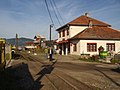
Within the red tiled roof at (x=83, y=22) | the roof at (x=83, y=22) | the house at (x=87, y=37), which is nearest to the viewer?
the house at (x=87, y=37)

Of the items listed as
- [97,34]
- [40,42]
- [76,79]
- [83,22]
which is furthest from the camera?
[40,42]

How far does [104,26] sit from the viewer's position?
159 feet

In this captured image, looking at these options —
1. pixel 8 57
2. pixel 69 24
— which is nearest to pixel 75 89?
pixel 8 57

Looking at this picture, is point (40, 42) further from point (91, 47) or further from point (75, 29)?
point (91, 47)

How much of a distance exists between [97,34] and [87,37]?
118 inches

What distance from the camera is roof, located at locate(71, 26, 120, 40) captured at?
40250mm

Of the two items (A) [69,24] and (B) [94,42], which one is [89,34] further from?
(A) [69,24]

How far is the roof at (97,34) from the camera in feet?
132

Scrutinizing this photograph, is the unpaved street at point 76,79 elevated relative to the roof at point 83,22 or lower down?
lower down

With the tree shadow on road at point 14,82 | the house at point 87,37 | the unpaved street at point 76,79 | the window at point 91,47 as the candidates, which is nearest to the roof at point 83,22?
the house at point 87,37

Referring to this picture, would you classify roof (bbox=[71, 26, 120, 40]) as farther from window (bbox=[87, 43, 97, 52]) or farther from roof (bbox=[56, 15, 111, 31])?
roof (bbox=[56, 15, 111, 31])

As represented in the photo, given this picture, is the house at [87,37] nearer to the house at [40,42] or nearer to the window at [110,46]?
the window at [110,46]

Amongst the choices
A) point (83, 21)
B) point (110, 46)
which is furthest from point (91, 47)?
point (83, 21)

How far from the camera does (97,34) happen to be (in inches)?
1646
